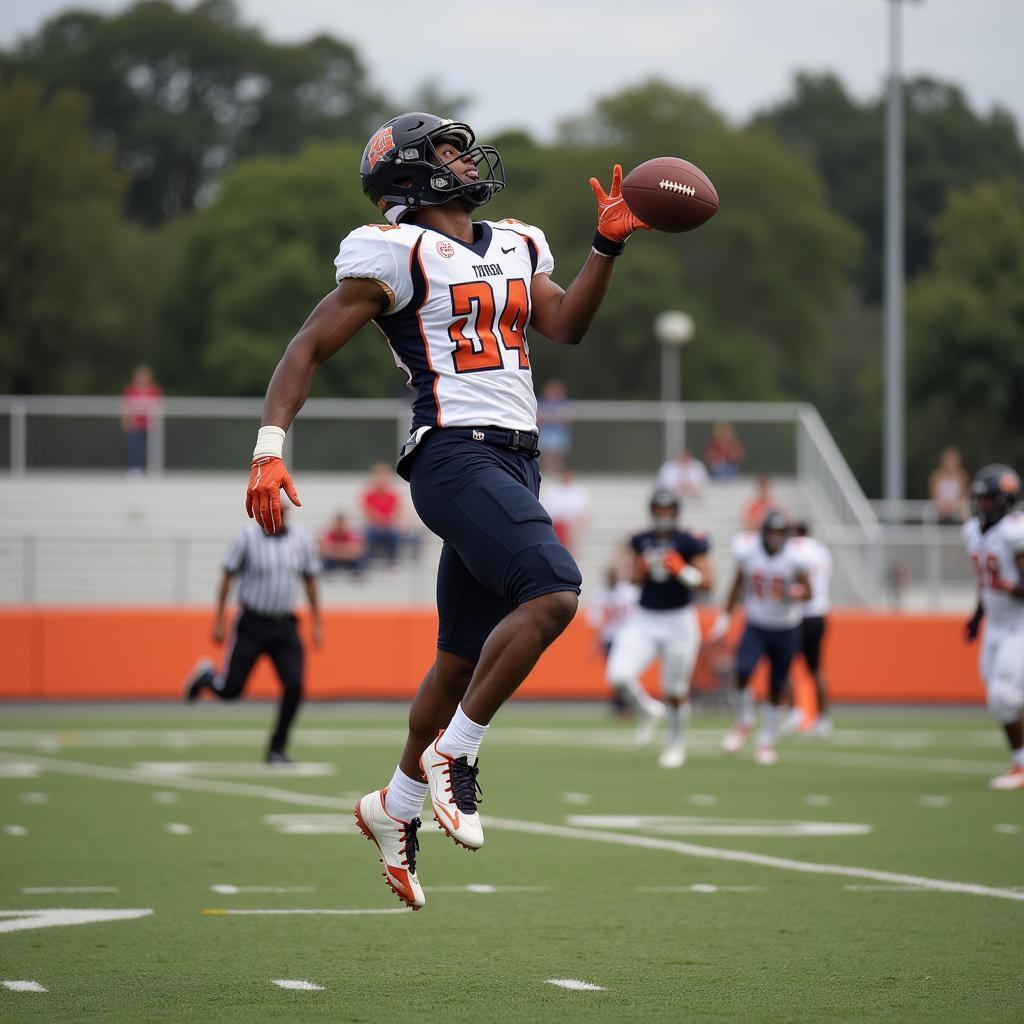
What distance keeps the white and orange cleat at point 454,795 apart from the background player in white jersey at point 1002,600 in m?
6.71

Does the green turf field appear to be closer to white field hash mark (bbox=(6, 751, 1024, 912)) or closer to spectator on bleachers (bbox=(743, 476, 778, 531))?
white field hash mark (bbox=(6, 751, 1024, 912))

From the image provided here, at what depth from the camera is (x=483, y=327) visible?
229 inches

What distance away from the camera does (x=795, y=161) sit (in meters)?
55.8

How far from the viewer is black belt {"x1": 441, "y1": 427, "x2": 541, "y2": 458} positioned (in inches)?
225

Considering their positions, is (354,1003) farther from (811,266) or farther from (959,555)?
(811,266)

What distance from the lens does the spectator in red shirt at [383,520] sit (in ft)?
69.4

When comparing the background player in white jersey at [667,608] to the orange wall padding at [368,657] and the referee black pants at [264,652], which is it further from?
the orange wall padding at [368,657]

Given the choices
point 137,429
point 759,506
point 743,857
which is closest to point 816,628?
point 759,506

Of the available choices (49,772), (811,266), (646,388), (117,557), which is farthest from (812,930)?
(811,266)

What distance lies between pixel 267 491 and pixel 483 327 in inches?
36.3

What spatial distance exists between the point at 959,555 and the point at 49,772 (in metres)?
11.8

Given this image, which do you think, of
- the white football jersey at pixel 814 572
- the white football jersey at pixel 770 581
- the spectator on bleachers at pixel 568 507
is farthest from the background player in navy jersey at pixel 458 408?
the spectator on bleachers at pixel 568 507

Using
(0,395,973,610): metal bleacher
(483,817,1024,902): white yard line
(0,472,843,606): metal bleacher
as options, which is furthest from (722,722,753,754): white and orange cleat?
(0,395,973,610): metal bleacher

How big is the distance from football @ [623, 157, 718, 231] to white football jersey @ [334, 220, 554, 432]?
46 cm
